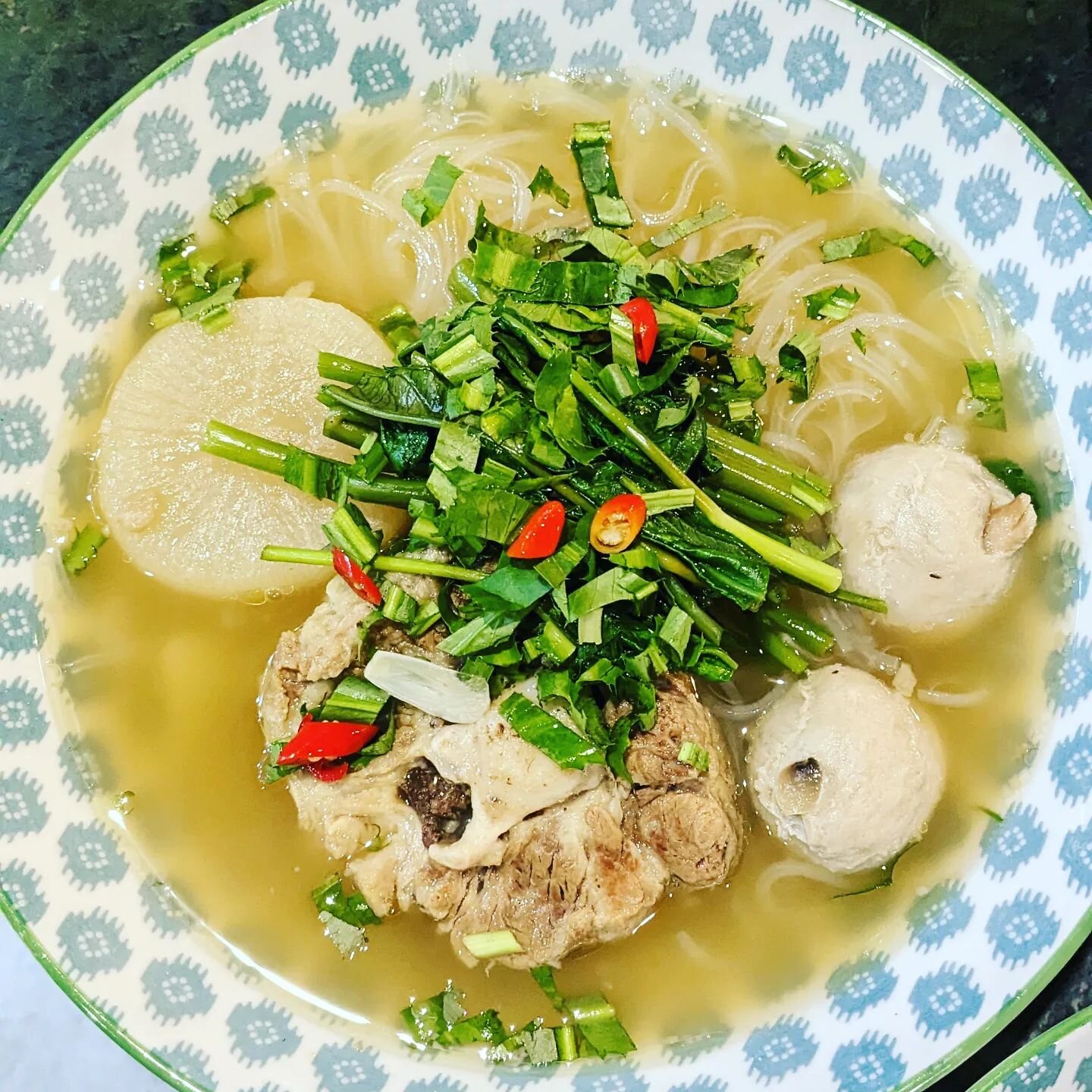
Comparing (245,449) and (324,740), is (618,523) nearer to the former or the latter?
(324,740)

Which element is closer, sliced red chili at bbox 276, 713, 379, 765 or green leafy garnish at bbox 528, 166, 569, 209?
sliced red chili at bbox 276, 713, 379, 765

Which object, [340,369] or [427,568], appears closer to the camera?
[427,568]

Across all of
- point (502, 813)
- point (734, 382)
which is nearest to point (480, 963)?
point (502, 813)

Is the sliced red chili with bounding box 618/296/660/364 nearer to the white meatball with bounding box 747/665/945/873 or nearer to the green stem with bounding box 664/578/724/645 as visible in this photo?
the green stem with bounding box 664/578/724/645

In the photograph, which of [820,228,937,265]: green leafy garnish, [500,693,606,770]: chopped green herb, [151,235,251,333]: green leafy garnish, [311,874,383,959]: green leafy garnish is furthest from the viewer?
[820,228,937,265]: green leafy garnish

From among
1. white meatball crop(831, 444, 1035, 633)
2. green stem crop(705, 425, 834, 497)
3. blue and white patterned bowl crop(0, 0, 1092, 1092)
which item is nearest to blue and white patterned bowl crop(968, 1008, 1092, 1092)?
blue and white patterned bowl crop(0, 0, 1092, 1092)

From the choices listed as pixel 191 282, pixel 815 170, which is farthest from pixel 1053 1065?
pixel 191 282

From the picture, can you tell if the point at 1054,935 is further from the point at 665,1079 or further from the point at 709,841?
the point at 665,1079
